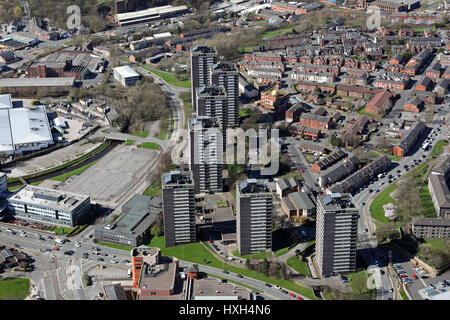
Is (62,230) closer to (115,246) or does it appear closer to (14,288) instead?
(115,246)

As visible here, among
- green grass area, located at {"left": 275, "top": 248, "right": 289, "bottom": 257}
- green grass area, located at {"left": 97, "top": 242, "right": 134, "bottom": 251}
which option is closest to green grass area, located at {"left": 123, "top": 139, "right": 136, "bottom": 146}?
green grass area, located at {"left": 97, "top": 242, "right": 134, "bottom": 251}

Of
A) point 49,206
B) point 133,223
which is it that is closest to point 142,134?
point 49,206

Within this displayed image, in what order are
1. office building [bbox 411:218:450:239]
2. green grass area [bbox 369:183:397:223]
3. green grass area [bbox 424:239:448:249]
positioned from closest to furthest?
green grass area [bbox 424:239:448:249]
office building [bbox 411:218:450:239]
green grass area [bbox 369:183:397:223]

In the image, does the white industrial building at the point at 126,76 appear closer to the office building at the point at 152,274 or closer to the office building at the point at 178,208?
the office building at the point at 178,208

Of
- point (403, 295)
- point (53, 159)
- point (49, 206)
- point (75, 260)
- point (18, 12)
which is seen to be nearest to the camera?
point (403, 295)

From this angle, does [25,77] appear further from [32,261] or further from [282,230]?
[282,230]

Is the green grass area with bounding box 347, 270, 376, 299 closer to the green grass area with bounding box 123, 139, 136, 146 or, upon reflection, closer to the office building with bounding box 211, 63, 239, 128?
the office building with bounding box 211, 63, 239, 128

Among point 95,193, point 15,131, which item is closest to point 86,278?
point 95,193
